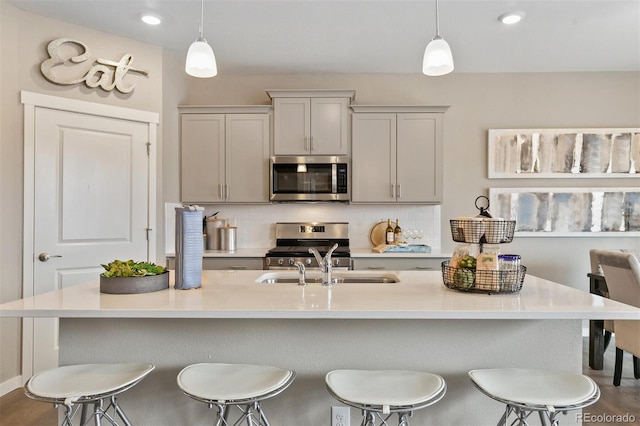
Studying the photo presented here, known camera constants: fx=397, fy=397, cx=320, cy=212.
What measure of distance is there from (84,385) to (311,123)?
2.89 m

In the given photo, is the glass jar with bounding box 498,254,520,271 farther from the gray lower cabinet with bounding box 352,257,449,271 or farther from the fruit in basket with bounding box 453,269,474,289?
the gray lower cabinet with bounding box 352,257,449,271

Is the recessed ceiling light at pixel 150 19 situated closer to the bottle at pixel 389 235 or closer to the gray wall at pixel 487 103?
the gray wall at pixel 487 103

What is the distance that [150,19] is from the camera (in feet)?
9.84

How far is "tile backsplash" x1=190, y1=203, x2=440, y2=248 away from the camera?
4145 mm

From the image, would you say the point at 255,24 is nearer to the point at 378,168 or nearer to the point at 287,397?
the point at 378,168

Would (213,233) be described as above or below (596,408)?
above

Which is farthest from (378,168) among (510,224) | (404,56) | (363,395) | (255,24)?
(363,395)

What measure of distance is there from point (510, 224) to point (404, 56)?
7.97ft

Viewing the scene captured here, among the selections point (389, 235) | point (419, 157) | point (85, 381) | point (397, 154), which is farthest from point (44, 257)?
point (419, 157)

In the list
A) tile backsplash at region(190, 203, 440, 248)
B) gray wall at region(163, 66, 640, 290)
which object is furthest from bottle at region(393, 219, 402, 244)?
gray wall at region(163, 66, 640, 290)

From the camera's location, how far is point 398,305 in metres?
1.54

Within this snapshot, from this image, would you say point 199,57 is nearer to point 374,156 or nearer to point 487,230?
point 487,230

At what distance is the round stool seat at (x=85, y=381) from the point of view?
139 cm

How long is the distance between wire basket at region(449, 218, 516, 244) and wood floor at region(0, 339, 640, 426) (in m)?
1.51
